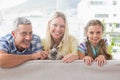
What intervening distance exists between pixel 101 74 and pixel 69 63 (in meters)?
0.21

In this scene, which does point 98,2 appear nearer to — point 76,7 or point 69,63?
point 76,7

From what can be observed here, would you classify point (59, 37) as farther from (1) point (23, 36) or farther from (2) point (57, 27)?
(1) point (23, 36)

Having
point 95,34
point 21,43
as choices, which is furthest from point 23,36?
point 95,34

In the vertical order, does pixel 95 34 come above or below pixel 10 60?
above

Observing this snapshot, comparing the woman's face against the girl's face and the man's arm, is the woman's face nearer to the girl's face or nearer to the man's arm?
the girl's face

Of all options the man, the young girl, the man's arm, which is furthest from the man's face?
the young girl

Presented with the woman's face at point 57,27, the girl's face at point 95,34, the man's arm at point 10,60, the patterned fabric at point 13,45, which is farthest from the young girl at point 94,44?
the man's arm at point 10,60

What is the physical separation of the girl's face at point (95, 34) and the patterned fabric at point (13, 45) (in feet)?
1.23

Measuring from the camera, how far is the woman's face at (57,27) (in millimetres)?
2002

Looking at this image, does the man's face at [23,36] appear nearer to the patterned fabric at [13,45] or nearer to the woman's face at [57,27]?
the patterned fabric at [13,45]

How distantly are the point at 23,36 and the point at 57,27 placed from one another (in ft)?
1.05

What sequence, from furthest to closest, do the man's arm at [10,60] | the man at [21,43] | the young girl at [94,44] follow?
the young girl at [94,44] < the man at [21,43] < the man's arm at [10,60]

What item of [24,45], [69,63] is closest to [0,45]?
[24,45]

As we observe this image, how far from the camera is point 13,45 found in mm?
1827
